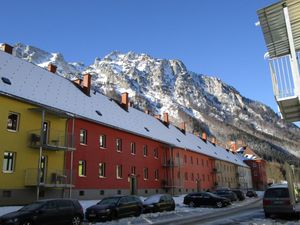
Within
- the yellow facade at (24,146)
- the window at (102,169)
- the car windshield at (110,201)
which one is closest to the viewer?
the car windshield at (110,201)

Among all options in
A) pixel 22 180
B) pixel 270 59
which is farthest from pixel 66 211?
pixel 270 59

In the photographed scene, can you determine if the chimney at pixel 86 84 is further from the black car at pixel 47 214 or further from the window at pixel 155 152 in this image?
A: the black car at pixel 47 214

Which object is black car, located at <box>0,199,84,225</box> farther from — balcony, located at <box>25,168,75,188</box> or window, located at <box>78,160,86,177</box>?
window, located at <box>78,160,86,177</box>

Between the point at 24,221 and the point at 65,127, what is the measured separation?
15.0 meters

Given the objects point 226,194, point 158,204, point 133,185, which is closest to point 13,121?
point 158,204

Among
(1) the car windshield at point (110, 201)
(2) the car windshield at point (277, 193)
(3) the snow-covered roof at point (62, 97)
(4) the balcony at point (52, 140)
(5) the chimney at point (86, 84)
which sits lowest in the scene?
(1) the car windshield at point (110, 201)

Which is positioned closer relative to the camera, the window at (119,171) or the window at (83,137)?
the window at (83,137)

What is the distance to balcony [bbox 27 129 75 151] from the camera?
27095 millimetres

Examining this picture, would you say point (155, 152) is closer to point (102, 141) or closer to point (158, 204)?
point (102, 141)

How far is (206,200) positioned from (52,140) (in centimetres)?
1522

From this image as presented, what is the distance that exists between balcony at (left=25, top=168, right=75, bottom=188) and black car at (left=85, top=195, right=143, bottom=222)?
549 cm

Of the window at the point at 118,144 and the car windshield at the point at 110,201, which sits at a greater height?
the window at the point at 118,144

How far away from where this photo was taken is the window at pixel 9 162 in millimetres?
25219

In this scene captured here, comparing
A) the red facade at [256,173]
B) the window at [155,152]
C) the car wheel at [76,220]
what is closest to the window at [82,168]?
the car wheel at [76,220]
